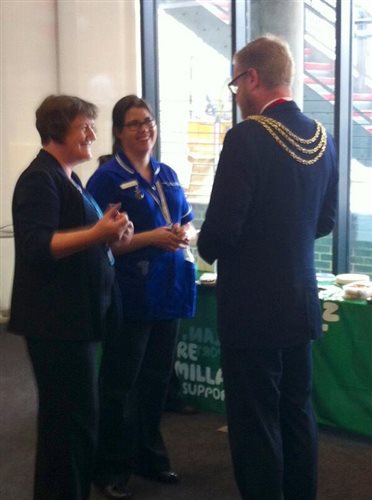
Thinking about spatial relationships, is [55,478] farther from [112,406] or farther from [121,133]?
[121,133]

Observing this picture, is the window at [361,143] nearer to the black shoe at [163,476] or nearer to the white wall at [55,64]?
the white wall at [55,64]

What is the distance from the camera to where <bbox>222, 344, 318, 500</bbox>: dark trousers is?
212 centimetres

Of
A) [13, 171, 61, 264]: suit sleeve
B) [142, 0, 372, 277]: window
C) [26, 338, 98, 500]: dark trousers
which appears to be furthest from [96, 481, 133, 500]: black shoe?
[142, 0, 372, 277]: window

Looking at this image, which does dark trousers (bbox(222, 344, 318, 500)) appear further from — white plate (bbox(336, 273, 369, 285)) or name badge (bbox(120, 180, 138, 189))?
white plate (bbox(336, 273, 369, 285))

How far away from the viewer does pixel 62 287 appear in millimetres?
2115

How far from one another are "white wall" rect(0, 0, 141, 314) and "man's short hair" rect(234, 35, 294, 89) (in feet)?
10.2

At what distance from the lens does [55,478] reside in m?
2.20

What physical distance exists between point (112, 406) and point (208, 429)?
866mm

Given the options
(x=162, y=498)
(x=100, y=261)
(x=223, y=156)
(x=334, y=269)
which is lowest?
(x=162, y=498)

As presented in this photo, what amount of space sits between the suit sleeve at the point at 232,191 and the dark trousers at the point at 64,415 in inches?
18.7

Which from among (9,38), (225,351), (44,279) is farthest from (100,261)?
(9,38)

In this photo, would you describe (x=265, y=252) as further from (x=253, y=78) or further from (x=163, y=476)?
(x=163, y=476)

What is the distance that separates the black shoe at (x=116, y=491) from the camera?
2.68 m

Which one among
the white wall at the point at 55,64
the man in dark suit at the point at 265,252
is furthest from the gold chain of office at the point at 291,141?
the white wall at the point at 55,64
